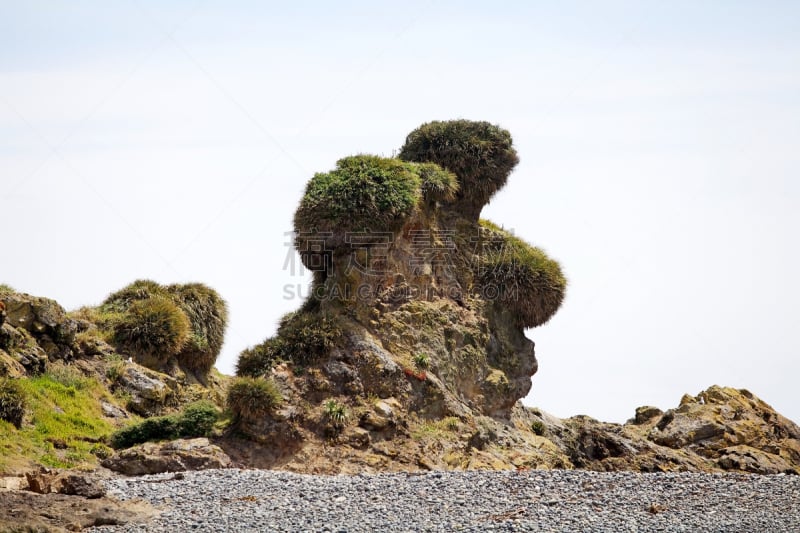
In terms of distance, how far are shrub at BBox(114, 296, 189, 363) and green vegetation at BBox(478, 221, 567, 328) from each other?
8761 millimetres

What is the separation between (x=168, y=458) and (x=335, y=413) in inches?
150

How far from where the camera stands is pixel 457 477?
884 inches

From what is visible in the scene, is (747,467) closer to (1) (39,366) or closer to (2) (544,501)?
(2) (544,501)

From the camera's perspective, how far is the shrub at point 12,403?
24953 mm

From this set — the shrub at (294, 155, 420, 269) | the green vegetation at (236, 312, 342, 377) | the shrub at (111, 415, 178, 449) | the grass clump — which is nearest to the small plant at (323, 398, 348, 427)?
the green vegetation at (236, 312, 342, 377)

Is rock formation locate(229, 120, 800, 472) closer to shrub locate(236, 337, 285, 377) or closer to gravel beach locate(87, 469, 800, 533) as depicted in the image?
shrub locate(236, 337, 285, 377)

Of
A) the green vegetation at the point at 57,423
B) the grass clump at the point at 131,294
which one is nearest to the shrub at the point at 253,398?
the green vegetation at the point at 57,423

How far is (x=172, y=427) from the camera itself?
25.3 meters

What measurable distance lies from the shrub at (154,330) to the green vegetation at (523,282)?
345 inches

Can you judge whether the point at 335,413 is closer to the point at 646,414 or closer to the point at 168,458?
the point at 168,458

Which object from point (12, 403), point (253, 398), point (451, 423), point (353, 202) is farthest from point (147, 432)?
point (353, 202)

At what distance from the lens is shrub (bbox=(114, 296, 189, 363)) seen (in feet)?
103

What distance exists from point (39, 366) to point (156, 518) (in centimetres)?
966

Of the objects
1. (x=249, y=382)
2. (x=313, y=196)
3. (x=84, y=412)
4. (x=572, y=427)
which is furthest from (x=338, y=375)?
(x=572, y=427)
